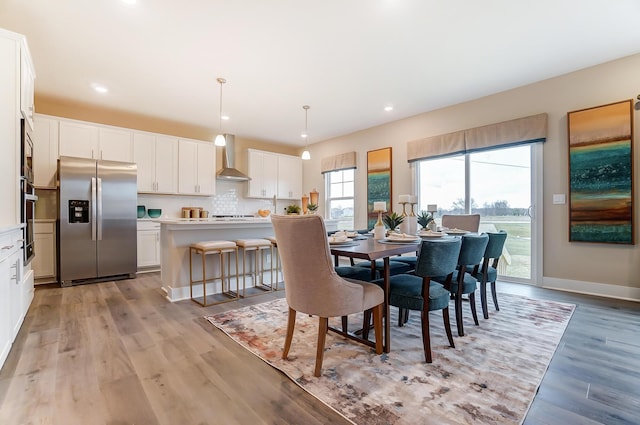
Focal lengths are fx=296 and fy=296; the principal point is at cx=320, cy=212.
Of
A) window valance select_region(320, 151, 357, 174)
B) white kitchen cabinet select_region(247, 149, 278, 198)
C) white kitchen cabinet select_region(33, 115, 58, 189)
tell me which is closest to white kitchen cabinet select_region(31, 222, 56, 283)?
white kitchen cabinet select_region(33, 115, 58, 189)

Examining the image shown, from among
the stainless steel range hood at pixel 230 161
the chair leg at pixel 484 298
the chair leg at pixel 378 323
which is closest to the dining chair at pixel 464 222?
the chair leg at pixel 484 298

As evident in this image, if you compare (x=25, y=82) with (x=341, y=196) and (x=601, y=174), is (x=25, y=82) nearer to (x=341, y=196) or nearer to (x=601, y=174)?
(x=341, y=196)

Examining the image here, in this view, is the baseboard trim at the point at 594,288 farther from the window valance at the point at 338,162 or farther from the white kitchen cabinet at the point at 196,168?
the white kitchen cabinet at the point at 196,168

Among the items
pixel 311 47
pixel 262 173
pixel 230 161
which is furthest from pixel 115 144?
pixel 311 47

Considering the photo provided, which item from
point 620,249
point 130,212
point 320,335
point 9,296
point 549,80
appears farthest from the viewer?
point 130,212

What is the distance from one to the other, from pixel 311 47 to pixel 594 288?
432cm

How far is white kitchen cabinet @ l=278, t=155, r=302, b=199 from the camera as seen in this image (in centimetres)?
705

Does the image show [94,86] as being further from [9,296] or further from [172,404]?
[172,404]

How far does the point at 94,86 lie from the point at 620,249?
6.91 m

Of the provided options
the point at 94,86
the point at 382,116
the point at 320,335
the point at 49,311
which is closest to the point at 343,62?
the point at 382,116

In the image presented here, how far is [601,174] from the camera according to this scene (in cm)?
346

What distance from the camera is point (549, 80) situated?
3.85 m

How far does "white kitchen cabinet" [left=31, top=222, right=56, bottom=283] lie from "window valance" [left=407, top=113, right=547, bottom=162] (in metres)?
5.67

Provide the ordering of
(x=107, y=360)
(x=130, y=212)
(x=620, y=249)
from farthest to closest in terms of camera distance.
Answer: (x=130, y=212) < (x=620, y=249) < (x=107, y=360)
